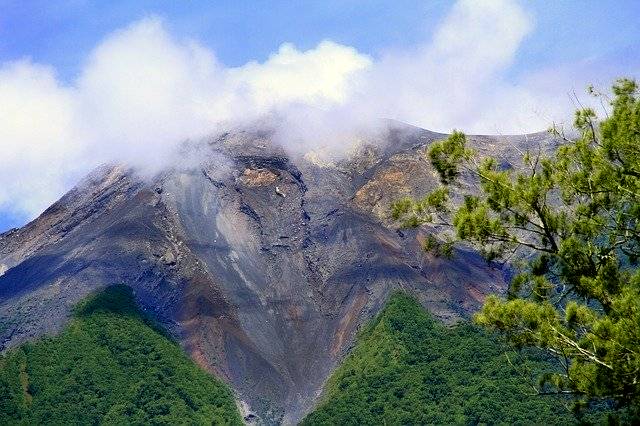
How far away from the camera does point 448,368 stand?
130 meters

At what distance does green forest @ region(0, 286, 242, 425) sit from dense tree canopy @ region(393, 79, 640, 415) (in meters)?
108

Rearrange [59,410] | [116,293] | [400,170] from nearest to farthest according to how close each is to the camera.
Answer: [59,410] < [116,293] < [400,170]

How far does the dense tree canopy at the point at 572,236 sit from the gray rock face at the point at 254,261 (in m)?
111

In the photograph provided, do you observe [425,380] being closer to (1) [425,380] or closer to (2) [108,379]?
(1) [425,380]

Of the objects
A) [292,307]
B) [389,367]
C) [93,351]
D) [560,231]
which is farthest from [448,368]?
[560,231]

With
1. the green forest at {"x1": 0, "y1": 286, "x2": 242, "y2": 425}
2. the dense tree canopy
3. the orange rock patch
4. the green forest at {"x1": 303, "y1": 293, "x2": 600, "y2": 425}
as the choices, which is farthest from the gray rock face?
the dense tree canopy

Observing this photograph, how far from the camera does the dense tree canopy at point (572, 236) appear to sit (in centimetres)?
1941

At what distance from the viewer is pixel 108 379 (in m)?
135

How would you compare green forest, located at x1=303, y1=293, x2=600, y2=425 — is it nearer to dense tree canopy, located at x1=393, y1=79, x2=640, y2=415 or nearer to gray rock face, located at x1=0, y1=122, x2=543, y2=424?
gray rock face, located at x1=0, y1=122, x2=543, y2=424

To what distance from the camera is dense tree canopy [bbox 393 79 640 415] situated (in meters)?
19.4

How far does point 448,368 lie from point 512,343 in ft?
362

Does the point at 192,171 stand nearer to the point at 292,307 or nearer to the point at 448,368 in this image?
the point at 292,307

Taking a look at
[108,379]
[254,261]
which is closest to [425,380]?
[108,379]

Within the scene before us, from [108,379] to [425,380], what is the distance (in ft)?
146
